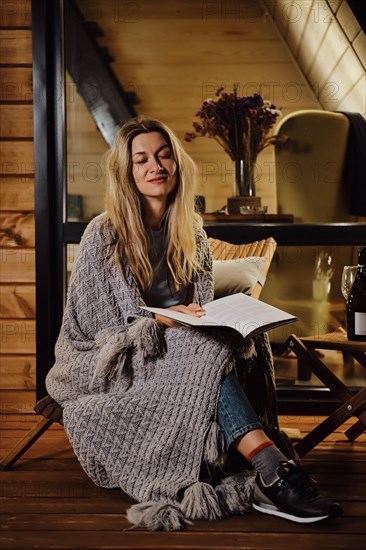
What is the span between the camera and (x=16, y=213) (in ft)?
11.5

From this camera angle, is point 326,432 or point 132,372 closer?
point 132,372

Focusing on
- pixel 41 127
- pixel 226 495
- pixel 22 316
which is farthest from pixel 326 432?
pixel 41 127

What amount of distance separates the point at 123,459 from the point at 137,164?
1.03 metres

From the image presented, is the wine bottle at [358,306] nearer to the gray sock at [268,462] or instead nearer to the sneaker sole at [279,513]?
the gray sock at [268,462]

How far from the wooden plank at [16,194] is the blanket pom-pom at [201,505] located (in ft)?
5.51

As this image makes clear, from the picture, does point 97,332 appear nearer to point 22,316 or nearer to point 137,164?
point 137,164

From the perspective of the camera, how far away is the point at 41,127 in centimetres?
343

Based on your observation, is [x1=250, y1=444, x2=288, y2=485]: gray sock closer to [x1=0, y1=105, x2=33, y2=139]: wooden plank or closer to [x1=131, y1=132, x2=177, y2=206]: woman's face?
[x1=131, y1=132, x2=177, y2=206]: woman's face

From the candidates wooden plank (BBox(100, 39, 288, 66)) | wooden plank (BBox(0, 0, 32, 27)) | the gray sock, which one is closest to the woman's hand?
the gray sock

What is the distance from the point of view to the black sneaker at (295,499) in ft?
7.11

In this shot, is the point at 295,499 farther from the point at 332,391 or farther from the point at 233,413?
the point at 332,391

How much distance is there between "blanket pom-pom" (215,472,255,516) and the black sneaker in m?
0.07

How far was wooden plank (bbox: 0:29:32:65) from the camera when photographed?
343cm

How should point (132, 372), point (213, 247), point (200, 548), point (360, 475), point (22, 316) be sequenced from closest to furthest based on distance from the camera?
1. point (200, 548)
2. point (132, 372)
3. point (360, 475)
4. point (213, 247)
5. point (22, 316)
